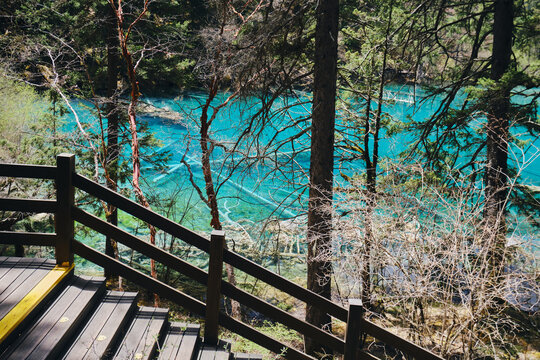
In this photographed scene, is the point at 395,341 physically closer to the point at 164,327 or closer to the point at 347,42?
the point at 164,327

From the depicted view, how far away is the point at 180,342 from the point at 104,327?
2.11 ft

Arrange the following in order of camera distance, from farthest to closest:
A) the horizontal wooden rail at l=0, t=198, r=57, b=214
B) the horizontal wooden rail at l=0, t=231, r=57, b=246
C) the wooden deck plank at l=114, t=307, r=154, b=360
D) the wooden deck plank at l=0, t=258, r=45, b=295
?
the horizontal wooden rail at l=0, t=231, r=57, b=246 → the horizontal wooden rail at l=0, t=198, r=57, b=214 → the wooden deck plank at l=0, t=258, r=45, b=295 → the wooden deck plank at l=114, t=307, r=154, b=360

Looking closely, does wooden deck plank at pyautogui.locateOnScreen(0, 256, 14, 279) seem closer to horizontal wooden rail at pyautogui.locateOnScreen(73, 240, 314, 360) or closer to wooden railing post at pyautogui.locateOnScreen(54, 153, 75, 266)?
wooden railing post at pyautogui.locateOnScreen(54, 153, 75, 266)

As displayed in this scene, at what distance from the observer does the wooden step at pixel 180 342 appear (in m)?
3.70

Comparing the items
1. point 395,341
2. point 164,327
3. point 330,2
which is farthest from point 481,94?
point 164,327

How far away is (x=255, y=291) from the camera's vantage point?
45.4 ft

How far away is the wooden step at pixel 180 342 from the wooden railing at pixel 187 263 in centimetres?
15

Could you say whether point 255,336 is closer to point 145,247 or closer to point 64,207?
point 145,247

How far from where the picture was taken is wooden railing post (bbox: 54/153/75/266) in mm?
3855

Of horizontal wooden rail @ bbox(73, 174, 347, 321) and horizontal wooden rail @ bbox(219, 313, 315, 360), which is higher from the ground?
horizontal wooden rail @ bbox(73, 174, 347, 321)

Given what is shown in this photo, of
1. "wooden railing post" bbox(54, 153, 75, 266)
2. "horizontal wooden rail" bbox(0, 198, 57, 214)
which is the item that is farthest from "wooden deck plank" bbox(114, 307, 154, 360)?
"horizontal wooden rail" bbox(0, 198, 57, 214)

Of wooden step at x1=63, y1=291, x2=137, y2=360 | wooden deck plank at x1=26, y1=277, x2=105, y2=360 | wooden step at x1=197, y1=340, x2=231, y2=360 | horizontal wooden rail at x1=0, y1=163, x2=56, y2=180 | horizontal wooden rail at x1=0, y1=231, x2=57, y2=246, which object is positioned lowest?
wooden step at x1=197, y1=340, x2=231, y2=360

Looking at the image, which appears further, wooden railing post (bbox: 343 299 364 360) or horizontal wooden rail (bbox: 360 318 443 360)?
horizontal wooden rail (bbox: 360 318 443 360)

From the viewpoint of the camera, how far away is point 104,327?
3.67 metres
